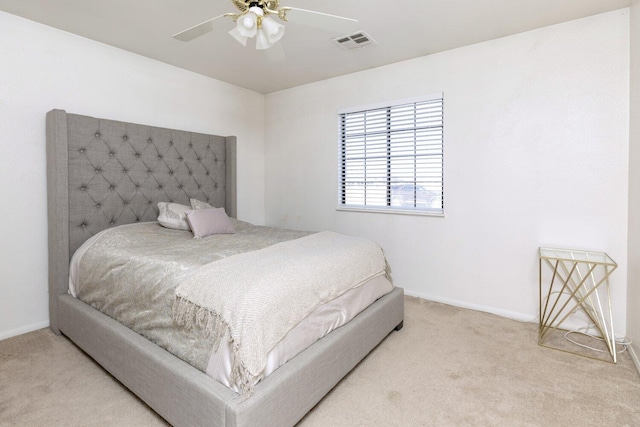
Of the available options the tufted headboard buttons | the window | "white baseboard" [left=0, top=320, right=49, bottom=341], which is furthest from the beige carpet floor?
the window

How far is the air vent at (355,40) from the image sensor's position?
8.24 ft

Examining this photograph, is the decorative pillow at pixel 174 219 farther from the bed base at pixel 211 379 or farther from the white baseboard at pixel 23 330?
the white baseboard at pixel 23 330

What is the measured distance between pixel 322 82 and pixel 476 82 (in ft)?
5.13

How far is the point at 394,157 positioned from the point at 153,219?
2.28 meters

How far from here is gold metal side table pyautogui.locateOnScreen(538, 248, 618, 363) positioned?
219 centimetres

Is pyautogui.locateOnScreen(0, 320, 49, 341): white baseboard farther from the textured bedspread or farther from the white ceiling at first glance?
the white ceiling

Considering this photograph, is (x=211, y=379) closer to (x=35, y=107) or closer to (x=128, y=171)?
(x=128, y=171)

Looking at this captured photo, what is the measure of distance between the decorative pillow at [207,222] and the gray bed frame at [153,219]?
63 cm

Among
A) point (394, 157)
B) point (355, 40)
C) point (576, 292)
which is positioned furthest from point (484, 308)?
point (355, 40)

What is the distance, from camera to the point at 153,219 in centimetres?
289

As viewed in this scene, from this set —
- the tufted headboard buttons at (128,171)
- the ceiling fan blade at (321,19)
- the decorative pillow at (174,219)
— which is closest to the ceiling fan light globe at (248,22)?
the ceiling fan blade at (321,19)

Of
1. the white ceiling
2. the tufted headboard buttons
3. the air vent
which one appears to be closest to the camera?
the white ceiling

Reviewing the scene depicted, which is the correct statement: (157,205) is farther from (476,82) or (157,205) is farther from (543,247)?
(543,247)

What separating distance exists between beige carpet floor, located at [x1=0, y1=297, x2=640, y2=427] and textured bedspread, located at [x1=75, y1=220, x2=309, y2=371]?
0.36 metres
